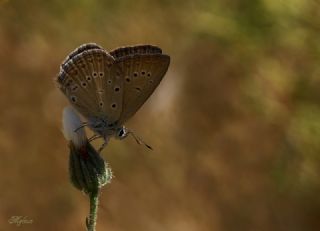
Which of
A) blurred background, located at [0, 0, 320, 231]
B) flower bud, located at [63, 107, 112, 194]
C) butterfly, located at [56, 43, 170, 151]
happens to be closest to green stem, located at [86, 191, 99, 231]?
flower bud, located at [63, 107, 112, 194]

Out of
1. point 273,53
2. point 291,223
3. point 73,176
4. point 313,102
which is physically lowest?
point 73,176

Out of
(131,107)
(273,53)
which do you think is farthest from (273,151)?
(131,107)

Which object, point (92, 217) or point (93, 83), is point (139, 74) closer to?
point (93, 83)

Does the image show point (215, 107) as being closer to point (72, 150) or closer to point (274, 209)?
point (274, 209)

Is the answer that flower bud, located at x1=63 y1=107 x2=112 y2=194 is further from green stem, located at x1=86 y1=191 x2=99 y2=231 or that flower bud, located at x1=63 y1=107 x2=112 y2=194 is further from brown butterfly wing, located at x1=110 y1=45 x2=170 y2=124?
brown butterfly wing, located at x1=110 y1=45 x2=170 y2=124

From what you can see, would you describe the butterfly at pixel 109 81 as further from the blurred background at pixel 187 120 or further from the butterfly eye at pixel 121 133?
the blurred background at pixel 187 120

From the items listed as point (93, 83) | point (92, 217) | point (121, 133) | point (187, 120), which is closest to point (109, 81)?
point (93, 83)

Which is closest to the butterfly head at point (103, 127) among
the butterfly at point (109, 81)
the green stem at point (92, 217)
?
the butterfly at point (109, 81)
